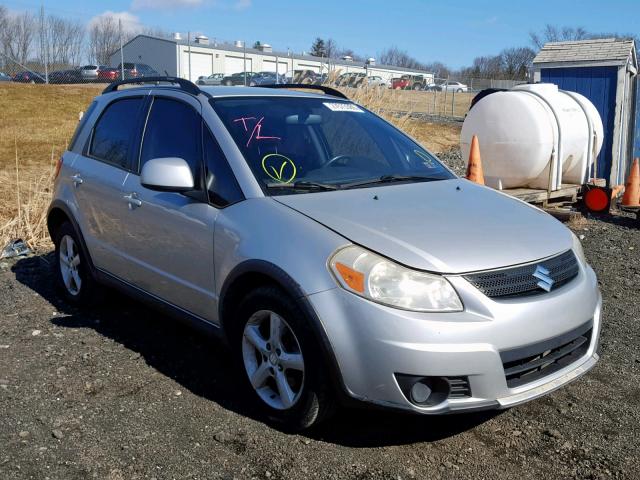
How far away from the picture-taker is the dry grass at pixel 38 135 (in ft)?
26.5

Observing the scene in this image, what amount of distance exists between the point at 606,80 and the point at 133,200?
31.6 ft

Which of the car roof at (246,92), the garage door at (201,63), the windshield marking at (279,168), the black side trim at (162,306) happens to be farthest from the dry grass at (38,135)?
the garage door at (201,63)

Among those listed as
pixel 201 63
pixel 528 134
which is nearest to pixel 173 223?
pixel 528 134

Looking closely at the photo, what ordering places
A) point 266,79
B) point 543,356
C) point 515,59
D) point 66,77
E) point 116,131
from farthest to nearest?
point 515,59 → point 266,79 → point 66,77 → point 116,131 → point 543,356

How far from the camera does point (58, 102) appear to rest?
2142 cm

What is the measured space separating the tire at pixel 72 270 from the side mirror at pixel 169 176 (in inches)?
65.1

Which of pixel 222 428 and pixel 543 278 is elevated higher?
pixel 543 278

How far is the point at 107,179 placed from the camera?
494 cm

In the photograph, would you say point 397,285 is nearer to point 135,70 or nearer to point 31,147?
point 31,147

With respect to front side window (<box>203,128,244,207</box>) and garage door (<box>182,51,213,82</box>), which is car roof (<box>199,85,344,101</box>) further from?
garage door (<box>182,51,213,82</box>)

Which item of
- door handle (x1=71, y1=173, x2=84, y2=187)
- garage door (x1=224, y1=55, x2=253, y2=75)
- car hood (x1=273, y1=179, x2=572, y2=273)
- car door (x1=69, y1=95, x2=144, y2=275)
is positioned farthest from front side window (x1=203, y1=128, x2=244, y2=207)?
garage door (x1=224, y1=55, x2=253, y2=75)

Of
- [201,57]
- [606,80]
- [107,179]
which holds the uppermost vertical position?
[201,57]

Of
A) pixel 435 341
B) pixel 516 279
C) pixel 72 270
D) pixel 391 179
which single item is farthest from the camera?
pixel 72 270

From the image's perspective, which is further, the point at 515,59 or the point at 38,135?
the point at 515,59
